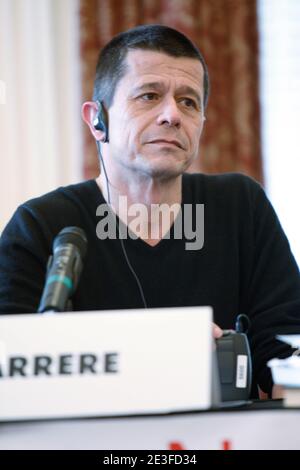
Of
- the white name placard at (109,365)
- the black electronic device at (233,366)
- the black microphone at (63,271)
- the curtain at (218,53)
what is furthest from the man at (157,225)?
the curtain at (218,53)

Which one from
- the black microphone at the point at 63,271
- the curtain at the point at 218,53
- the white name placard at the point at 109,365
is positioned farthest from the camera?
the curtain at the point at 218,53

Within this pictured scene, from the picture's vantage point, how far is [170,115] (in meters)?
1.66

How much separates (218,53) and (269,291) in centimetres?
159

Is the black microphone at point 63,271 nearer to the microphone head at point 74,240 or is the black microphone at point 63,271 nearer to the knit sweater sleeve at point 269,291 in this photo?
the microphone head at point 74,240

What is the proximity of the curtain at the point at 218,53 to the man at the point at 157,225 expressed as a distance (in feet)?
3.95

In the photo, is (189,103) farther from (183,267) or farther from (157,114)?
(183,267)

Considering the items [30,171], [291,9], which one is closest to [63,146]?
[30,171]

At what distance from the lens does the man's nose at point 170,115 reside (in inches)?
65.4

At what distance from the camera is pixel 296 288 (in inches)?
67.1

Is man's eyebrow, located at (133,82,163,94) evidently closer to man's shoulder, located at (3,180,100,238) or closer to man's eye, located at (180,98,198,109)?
man's eye, located at (180,98,198,109)

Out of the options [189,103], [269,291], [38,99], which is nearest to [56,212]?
[189,103]

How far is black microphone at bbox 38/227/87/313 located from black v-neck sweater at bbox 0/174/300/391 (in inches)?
17.1

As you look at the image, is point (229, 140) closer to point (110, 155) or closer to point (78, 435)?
point (110, 155)

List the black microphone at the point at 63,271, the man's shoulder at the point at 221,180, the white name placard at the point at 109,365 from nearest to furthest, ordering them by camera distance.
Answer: the white name placard at the point at 109,365, the black microphone at the point at 63,271, the man's shoulder at the point at 221,180
